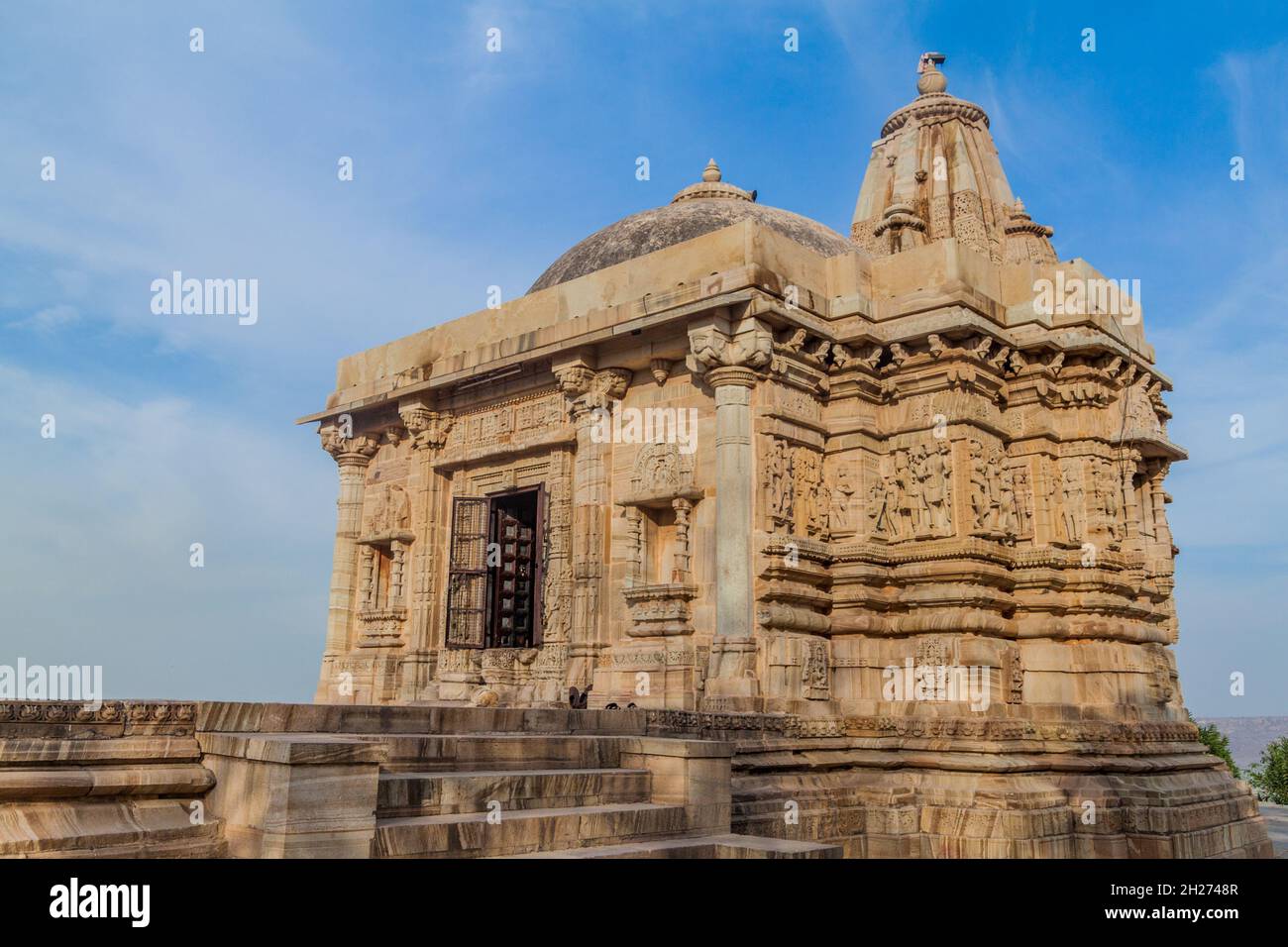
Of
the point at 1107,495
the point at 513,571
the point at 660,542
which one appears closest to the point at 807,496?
the point at 660,542

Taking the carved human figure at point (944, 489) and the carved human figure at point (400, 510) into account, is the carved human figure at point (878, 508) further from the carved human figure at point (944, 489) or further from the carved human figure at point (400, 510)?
the carved human figure at point (400, 510)

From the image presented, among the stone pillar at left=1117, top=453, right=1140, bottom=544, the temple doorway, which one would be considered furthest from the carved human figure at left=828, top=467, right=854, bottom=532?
the temple doorway

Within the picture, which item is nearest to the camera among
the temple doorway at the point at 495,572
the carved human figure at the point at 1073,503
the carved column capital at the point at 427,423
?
the carved human figure at the point at 1073,503

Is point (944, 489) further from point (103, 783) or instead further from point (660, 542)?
point (103, 783)

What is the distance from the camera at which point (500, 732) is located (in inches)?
367

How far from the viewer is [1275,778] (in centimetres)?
3481

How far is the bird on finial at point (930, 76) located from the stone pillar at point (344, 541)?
14.4 metres

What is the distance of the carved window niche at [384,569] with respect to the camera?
57.0 ft

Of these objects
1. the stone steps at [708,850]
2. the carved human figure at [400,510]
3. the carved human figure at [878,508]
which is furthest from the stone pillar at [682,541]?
the stone steps at [708,850]

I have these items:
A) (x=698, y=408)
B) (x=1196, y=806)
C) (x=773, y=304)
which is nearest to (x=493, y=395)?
(x=698, y=408)

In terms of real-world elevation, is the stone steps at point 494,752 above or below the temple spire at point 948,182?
below

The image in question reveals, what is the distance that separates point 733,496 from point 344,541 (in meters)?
8.26
